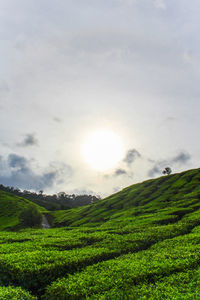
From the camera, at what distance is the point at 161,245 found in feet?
71.4

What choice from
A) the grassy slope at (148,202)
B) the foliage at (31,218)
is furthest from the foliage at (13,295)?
the foliage at (31,218)

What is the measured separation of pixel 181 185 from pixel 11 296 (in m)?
80.7

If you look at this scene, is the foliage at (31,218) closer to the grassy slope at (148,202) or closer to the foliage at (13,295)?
the grassy slope at (148,202)

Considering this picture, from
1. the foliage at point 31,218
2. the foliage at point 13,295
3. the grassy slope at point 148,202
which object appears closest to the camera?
the foliage at point 13,295

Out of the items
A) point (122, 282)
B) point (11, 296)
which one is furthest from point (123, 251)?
point (11, 296)

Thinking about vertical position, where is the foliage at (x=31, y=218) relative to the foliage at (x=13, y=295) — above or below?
above

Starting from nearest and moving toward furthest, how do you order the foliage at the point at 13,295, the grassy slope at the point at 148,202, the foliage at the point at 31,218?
the foliage at the point at 13,295
the grassy slope at the point at 148,202
the foliage at the point at 31,218

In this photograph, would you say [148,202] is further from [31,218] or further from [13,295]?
[13,295]

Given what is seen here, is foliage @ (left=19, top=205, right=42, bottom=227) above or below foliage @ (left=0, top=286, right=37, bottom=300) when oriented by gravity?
above

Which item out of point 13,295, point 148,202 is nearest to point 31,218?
point 148,202

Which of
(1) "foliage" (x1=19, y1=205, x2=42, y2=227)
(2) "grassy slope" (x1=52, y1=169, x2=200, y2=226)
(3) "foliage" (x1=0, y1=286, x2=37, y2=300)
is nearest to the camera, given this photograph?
(3) "foliage" (x1=0, y1=286, x2=37, y2=300)

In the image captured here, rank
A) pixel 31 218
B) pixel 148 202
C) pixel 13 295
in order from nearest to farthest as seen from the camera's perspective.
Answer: pixel 13 295
pixel 31 218
pixel 148 202

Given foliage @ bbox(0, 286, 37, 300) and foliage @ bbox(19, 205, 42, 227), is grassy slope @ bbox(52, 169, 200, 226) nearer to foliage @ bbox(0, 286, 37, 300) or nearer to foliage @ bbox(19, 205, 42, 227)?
foliage @ bbox(19, 205, 42, 227)

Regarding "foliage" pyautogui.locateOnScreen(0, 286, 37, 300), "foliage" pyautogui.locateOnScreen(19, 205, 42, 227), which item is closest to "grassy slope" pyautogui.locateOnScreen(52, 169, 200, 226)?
"foliage" pyautogui.locateOnScreen(19, 205, 42, 227)
